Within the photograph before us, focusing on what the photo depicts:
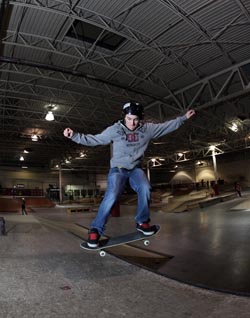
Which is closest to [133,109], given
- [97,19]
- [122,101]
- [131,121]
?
[131,121]

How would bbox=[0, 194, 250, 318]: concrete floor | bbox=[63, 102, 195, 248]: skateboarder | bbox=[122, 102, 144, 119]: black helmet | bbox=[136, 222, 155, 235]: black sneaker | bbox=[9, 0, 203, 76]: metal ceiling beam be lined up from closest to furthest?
bbox=[0, 194, 250, 318]: concrete floor
bbox=[122, 102, 144, 119]: black helmet
bbox=[63, 102, 195, 248]: skateboarder
bbox=[136, 222, 155, 235]: black sneaker
bbox=[9, 0, 203, 76]: metal ceiling beam

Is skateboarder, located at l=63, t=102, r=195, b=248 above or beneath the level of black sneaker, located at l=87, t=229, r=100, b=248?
above

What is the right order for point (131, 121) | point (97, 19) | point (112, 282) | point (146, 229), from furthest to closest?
point (97, 19)
point (112, 282)
point (146, 229)
point (131, 121)

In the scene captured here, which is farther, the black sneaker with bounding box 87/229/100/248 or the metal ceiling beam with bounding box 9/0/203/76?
the metal ceiling beam with bounding box 9/0/203/76

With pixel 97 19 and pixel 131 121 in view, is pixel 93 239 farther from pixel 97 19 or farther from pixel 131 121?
pixel 97 19

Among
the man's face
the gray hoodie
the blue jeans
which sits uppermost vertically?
the man's face

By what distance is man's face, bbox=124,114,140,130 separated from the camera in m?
4.40

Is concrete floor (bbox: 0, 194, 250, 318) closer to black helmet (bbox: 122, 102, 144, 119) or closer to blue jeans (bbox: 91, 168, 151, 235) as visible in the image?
blue jeans (bbox: 91, 168, 151, 235)

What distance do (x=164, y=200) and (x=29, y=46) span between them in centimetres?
3146

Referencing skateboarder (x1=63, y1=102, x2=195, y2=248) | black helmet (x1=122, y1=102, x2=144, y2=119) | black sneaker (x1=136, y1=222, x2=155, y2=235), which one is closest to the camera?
black helmet (x1=122, y1=102, x2=144, y2=119)

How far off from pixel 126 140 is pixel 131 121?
12.0 inches

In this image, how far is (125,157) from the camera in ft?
14.7

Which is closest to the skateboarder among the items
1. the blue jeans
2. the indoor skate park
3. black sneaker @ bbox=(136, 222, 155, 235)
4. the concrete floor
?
the blue jeans

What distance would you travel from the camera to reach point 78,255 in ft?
24.2
